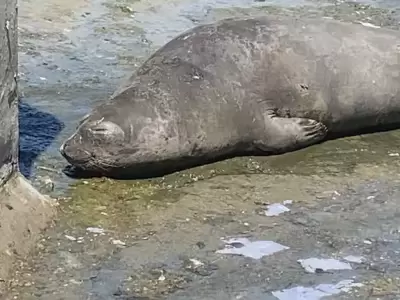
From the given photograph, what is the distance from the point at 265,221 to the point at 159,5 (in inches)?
161

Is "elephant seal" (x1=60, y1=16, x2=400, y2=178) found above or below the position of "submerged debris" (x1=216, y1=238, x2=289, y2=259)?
above

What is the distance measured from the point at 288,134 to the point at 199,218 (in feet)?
3.33

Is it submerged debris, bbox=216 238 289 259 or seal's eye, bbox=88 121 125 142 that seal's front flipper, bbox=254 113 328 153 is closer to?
seal's eye, bbox=88 121 125 142

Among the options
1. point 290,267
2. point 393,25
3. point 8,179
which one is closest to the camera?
point 290,267

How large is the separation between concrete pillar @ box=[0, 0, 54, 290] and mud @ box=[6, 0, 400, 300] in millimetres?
76

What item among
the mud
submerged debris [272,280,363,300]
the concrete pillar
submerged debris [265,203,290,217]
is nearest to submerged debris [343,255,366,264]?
the mud

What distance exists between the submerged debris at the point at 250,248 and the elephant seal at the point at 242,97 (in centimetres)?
78

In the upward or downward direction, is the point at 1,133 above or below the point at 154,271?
above

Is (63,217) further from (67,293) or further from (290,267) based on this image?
(290,267)

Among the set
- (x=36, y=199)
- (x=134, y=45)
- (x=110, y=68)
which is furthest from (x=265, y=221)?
(x=134, y=45)

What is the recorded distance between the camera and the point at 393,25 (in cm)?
744

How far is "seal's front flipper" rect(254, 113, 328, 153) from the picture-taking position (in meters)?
4.86

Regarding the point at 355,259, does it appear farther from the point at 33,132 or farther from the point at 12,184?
the point at 33,132

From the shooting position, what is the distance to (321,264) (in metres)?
3.67
